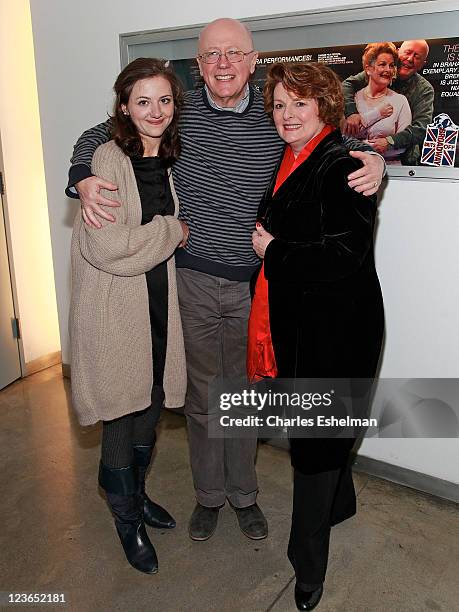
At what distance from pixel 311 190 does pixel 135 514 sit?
50.6 inches

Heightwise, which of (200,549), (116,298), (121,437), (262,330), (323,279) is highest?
(323,279)

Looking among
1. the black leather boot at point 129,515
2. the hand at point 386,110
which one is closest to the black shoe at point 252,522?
the black leather boot at point 129,515

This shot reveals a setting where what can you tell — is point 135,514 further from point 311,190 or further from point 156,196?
point 311,190

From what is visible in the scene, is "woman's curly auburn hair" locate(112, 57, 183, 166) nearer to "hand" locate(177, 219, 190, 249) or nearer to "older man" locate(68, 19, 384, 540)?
"older man" locate(68, 19, 384, 540)

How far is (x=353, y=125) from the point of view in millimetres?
2467

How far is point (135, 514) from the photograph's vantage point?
7.32ft

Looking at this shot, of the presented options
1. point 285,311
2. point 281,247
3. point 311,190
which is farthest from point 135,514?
point 311,190

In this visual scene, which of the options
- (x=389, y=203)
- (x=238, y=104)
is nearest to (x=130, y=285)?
(x=238, y=104)

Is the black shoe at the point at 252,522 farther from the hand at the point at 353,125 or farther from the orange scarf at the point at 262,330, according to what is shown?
the hand at the point at 353,125

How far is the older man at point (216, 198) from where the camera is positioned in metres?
2.02

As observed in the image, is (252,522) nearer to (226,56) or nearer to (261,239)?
(261,239)

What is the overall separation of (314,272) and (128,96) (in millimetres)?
781

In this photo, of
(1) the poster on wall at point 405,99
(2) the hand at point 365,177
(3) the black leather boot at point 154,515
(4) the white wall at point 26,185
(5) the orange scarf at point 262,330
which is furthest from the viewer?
(4) the white wall at point 26,185

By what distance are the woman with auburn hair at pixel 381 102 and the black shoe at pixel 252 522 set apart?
58.0 inches
